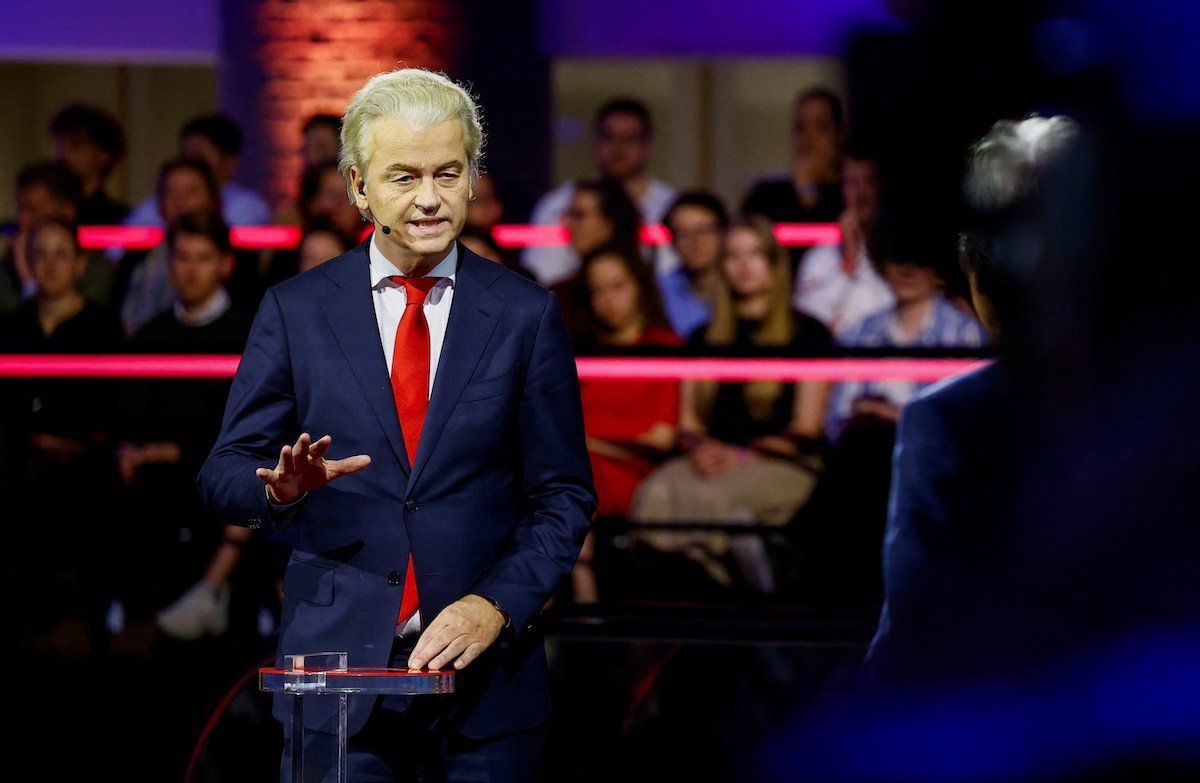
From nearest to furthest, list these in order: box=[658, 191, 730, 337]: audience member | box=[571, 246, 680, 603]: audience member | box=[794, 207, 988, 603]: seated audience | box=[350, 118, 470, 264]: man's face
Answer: box=[350, 118, 470, 264]: man's face → box=[794, 207, 988, 603]: seated audience → box=[571, 246, 680, 603]: audience member → box=[658, 191, 730, 337]: audience member

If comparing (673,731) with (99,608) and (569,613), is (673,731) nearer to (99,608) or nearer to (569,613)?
(569,613)

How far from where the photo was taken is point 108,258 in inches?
Result: 161

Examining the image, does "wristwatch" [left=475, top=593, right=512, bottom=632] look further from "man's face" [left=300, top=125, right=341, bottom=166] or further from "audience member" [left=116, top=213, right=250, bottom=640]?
"man's face" [left=300, top=125, right=341, bottom=166]

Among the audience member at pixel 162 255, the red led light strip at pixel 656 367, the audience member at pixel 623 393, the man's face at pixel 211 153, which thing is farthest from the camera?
the man's face at pixel 211 153

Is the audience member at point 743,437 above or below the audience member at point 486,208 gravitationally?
below

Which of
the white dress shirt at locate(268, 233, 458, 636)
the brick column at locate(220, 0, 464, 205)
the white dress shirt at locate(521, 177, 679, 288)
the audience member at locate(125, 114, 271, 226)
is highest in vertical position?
the brick column at locate(220, 0, 464, 205)

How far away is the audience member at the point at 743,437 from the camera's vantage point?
339 centimetres

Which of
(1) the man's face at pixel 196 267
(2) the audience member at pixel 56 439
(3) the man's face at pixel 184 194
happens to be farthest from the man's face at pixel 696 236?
(2) the audience member at pixel 56 439

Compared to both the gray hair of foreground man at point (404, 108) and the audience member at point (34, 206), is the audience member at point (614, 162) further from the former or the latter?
the gray hair of foreground man at point (404, 108)

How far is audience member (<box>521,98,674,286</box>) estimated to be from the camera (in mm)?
4137

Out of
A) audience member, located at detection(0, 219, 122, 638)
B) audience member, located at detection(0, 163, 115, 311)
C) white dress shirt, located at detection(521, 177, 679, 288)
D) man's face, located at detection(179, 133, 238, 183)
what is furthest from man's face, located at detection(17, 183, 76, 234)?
white dress shirt, located at detection(521, 177, 679, 288)

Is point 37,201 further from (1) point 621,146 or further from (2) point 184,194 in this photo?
(1) point 621,146

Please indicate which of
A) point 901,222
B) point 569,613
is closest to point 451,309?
point 569,613

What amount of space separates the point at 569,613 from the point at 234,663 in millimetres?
577
